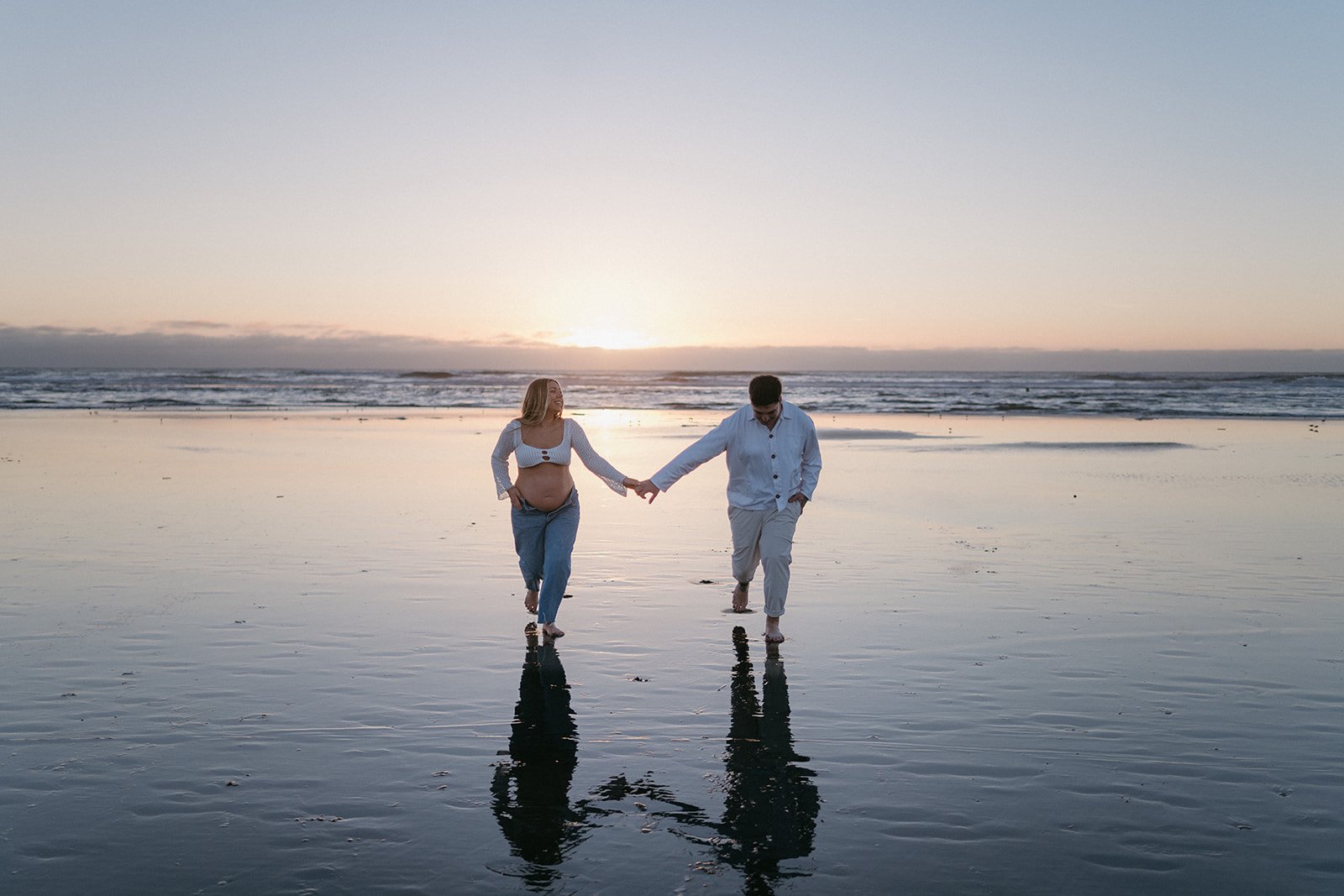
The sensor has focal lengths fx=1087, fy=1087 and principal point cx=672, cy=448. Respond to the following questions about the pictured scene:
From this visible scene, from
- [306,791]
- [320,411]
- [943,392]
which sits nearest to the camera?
[306,791]

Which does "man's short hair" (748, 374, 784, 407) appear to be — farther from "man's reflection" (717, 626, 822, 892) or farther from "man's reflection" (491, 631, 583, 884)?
"man's reflection" (491, 631, 583, 884)

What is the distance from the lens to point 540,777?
496 centimetres

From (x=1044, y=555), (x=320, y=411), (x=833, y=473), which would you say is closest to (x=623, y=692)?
(x=1044, y=555)

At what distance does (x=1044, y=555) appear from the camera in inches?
417

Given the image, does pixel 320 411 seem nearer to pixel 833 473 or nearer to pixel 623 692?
pixel 833 473

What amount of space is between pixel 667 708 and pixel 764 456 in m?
2.44

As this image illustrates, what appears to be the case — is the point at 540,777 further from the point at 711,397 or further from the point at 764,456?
the point at 711,397

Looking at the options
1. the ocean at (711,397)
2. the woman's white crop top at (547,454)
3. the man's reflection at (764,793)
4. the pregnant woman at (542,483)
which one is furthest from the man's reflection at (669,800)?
the ocean at (711,397)

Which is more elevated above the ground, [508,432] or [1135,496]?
[508,432]

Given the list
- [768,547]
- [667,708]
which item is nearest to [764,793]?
[667,708]

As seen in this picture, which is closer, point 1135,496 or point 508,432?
point 508,432

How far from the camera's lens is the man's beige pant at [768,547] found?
296 inches

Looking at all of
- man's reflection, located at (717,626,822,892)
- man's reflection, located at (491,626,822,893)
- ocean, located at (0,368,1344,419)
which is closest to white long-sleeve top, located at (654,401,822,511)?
man's reflection, located at (717,626,822,892)

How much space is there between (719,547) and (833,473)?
729 centimetres
